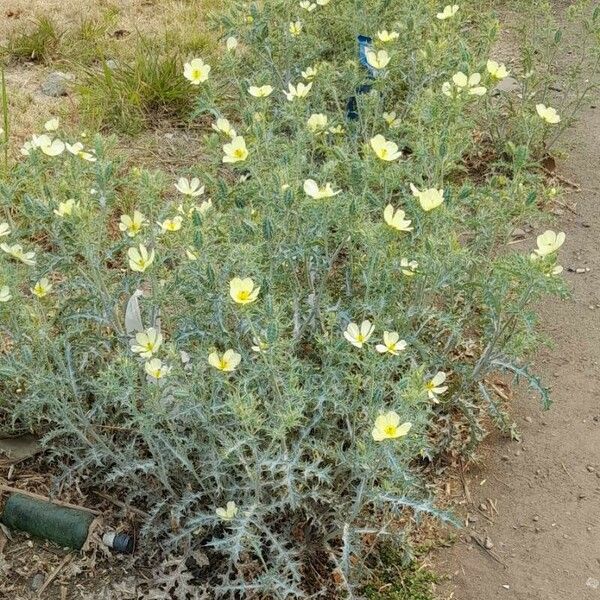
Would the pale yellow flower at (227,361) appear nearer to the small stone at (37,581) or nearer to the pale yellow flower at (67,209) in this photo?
the pale yellow flower at (67,209)

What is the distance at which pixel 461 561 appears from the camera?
8.25 feet

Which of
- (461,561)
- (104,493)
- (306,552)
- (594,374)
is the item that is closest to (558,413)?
(594,374)

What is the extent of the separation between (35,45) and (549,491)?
394cm

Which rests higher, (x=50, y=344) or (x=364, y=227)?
(x=364, y=227)

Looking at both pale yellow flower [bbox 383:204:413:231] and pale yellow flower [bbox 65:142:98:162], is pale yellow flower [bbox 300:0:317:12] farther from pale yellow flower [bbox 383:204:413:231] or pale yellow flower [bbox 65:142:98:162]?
pale yellow flower [bbox 383:204:413:231]

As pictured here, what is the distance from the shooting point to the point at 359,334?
2.25 m

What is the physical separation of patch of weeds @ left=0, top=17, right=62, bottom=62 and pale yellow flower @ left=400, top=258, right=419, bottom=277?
3.31 metres

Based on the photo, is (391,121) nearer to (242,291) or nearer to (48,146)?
(48,146)

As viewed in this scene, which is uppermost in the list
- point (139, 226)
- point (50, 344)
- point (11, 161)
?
point (139, 226)

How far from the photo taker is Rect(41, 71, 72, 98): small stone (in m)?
4.67

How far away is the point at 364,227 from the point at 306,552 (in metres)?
0.96

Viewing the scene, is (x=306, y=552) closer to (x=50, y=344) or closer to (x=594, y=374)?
(x=50, y=344)

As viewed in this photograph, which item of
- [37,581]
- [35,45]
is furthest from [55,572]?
[35,45]

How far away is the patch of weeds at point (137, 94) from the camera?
4.35 metres
